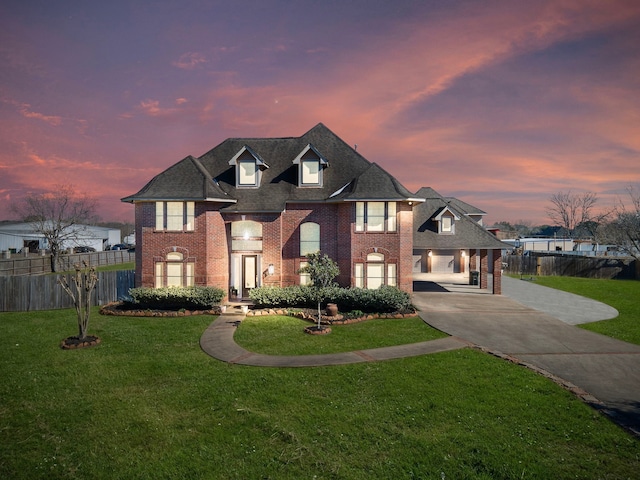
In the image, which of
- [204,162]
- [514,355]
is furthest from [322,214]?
[514,355]

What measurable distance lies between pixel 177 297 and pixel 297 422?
521 inches

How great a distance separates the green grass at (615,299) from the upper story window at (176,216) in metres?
21.3

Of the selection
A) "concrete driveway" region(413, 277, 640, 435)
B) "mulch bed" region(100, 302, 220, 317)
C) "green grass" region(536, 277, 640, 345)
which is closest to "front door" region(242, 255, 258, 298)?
"mulch bed" region(100, 302, 220, 317)

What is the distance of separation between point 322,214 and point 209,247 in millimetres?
7239

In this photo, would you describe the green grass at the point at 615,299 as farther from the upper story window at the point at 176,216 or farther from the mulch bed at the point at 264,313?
the upper story window at the point at 176,216

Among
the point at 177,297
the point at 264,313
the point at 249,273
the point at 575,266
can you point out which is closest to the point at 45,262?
the point at 177,297

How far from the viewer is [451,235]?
971 inches

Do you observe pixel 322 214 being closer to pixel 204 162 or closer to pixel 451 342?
pixel 204 162

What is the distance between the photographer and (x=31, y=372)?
1070 cm

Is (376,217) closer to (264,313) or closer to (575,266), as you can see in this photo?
(264,313)

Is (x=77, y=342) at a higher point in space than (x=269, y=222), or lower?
lower

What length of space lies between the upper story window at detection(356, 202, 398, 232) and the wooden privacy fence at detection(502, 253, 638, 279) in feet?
79.8

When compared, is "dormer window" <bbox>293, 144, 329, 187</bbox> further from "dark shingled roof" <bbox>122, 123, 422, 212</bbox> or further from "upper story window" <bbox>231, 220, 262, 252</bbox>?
"upper story window" <bbox>231, 220, 262, 252</bbox>

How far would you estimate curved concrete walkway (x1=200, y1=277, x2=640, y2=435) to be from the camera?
9.52 m
